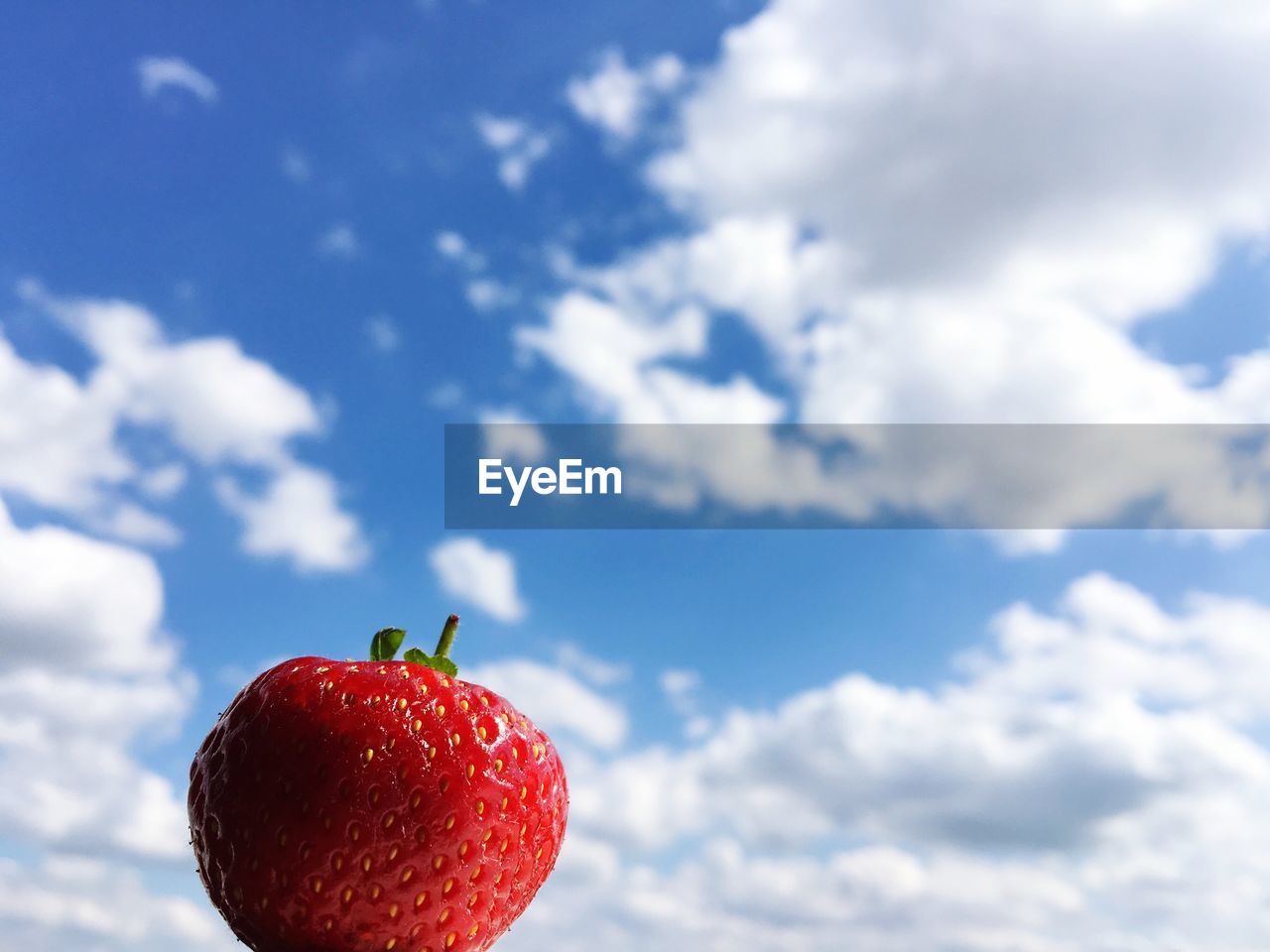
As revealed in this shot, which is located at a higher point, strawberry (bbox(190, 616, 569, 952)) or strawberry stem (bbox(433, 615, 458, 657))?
strawberry stem (bbox(433, 615, 458, 657))

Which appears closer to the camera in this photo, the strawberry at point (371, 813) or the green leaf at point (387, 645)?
the strawberry at point (371, 813)

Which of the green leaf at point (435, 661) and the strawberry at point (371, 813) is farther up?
the green leaf at point (435, 661)

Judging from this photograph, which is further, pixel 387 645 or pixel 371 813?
pixel 387 645

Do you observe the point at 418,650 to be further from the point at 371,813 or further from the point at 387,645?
the point at 371,813

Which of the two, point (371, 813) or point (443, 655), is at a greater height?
point (443, 655)

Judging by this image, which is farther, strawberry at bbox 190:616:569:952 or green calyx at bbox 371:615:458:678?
green calyx at bbox 371:615:458:678

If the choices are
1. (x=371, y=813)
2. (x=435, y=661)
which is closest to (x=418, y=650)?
(x=435, y=661)
